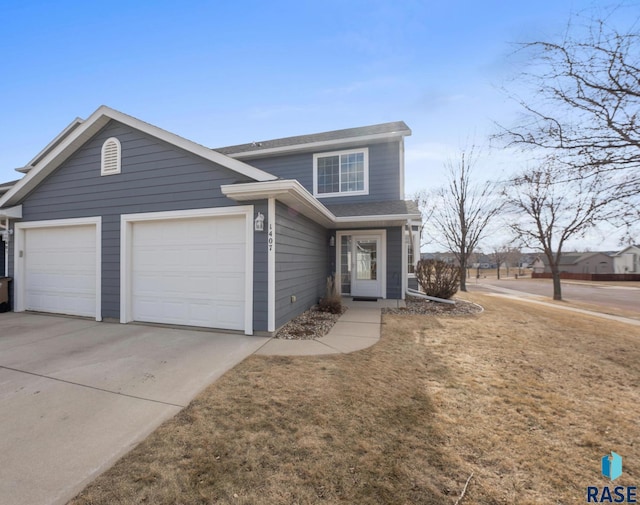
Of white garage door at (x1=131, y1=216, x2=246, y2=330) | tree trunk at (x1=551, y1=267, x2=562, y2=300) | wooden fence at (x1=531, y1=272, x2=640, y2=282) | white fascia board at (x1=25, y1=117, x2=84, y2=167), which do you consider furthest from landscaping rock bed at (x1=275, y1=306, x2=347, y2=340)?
wooden fence at (x1=531, y1=272, x2=640, y2=282)

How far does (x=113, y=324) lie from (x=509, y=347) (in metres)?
8.21

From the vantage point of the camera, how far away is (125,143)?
6.19m

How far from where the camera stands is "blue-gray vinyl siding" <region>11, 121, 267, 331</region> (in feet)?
18.3

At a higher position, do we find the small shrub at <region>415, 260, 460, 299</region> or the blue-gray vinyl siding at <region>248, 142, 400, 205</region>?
the blue-gray vinyl siding at <region>248, 142, 400, 205</region>

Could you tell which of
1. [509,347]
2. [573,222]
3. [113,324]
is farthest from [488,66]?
[573,222]

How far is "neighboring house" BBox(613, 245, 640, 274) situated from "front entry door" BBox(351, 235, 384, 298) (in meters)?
57.4

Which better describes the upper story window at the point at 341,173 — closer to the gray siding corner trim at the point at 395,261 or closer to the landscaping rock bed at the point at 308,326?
the gray siding corner trim at the point at 395,261

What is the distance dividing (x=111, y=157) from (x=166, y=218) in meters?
2.14

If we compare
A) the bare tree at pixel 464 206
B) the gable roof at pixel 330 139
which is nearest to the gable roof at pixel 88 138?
the gable roof at pixel 330 139

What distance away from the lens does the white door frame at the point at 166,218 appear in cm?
530

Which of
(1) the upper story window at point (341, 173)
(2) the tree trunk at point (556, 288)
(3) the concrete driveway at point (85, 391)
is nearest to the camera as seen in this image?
(3) the concrete driveway at point (85, 391)

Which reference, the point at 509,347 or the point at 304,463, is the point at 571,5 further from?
the point at 304,463

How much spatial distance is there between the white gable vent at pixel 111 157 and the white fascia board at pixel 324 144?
4.64 meters

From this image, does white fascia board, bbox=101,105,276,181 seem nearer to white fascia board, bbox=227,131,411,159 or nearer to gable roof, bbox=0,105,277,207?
gable roof, bbox=0,105,277,207
